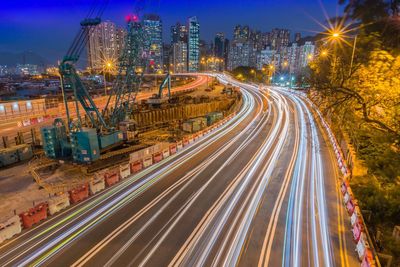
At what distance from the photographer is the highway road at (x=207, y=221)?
33.9ft

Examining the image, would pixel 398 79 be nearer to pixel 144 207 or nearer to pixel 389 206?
pixel 389 206

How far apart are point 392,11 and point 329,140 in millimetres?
19941

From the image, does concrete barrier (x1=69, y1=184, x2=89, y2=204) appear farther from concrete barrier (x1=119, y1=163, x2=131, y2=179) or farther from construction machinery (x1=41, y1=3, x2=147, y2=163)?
construction machinery (x1=41, y1=3, x2=147, y2=163)

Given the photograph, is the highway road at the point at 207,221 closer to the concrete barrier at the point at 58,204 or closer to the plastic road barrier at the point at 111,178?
the concrete barrier at the point at 58,204

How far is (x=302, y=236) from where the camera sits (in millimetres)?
11516

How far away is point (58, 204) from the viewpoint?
46.6 ft

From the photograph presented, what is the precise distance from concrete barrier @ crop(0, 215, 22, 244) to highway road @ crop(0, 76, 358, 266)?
0.51 metres

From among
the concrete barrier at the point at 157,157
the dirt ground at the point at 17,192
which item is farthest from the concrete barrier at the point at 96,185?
the concrete barrier at the point at 157,157

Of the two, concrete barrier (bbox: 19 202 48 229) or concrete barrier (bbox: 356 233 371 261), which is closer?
concrete barrier (bbox: 356 233 371 261)

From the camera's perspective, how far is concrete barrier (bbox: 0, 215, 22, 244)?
11.6 meters

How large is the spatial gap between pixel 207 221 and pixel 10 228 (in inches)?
395

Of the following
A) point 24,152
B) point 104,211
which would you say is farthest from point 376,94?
point 24,152

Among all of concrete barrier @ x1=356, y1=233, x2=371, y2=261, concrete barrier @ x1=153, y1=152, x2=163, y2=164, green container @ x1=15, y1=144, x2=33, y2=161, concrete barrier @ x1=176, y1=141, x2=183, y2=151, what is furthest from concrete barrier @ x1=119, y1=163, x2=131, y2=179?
concrete barrier @ x1=356, y1=233, x2=371, y2=261

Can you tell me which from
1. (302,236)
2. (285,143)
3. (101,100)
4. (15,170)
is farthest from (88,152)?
(101,100)
